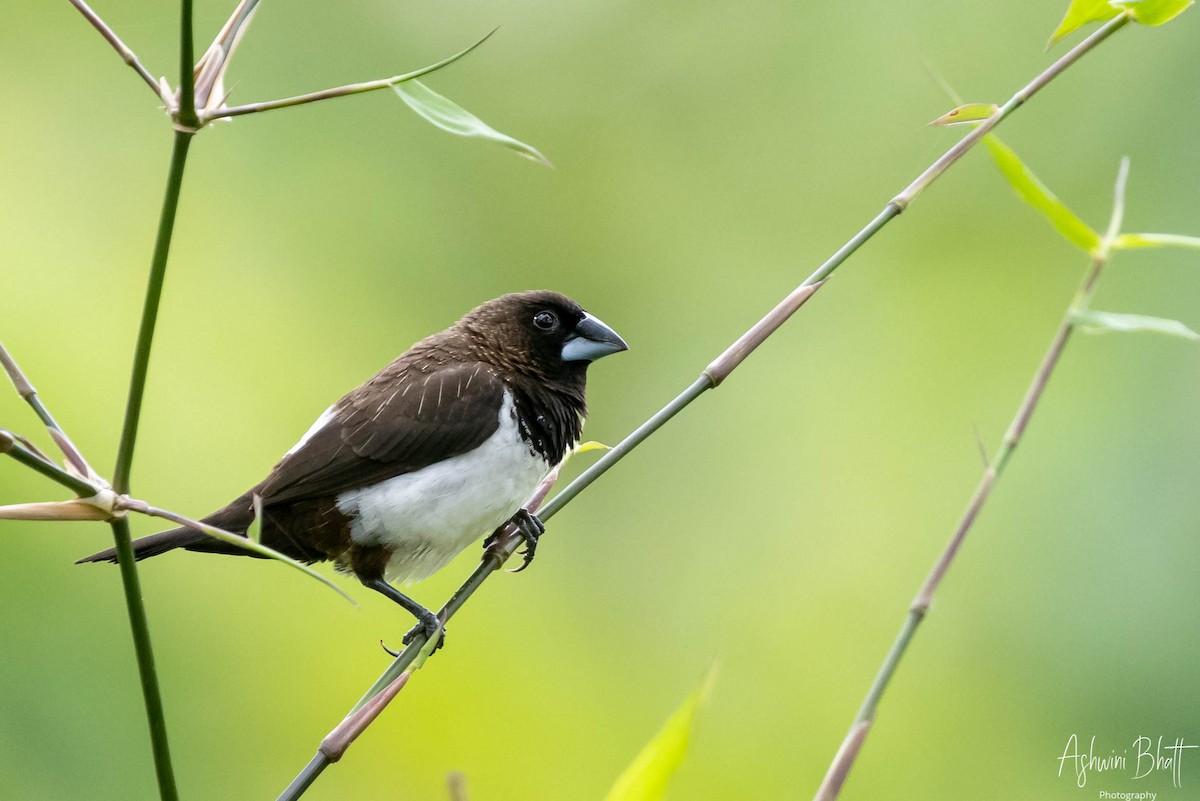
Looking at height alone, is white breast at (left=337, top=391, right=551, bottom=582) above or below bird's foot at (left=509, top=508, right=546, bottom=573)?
above

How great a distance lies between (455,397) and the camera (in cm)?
220

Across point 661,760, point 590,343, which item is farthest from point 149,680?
point 590,343

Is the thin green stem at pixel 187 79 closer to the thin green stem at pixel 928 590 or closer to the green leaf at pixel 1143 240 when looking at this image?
the thin green stem at pixel 928 590

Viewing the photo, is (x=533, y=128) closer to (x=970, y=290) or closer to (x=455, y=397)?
(x=970, y=290)

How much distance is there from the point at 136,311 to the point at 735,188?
8.15ft

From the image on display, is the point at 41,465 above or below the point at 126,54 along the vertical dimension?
below

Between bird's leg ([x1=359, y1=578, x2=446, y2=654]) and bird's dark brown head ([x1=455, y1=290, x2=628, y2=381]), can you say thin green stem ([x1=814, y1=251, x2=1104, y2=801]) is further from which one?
bird's dark brown head ([x1=455, y1=290, x2=628, y2=381])

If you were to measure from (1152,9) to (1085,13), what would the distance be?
0.24 feet

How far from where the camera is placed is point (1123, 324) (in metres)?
1.02

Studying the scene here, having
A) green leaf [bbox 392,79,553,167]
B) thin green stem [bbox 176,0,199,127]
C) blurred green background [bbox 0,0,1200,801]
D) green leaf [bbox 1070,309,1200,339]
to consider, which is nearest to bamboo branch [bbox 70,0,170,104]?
thin green stem [bbox 176,0,199,127]

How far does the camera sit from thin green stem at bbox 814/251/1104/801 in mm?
901

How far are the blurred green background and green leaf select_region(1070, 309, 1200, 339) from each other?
2515 millimetres

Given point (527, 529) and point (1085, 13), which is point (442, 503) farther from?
point (1085, 13)

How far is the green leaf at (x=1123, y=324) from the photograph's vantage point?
102 cm
